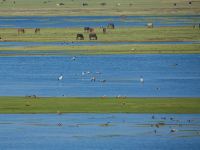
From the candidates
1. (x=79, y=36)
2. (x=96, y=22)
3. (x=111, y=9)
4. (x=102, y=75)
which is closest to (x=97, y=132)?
(x=102, y=75)

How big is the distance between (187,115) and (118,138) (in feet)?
13.8

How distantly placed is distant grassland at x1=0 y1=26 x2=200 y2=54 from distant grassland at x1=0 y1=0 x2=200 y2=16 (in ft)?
104

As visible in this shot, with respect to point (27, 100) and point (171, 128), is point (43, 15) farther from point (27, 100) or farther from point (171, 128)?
point (171, 128)

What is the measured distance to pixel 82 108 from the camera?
29.5 m

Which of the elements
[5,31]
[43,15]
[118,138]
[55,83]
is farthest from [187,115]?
[43,15]

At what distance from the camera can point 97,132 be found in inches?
993

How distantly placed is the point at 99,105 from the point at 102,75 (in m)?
10.1

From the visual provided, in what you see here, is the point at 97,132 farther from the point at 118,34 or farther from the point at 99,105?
the point at 118,34

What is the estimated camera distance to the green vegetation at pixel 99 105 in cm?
2906

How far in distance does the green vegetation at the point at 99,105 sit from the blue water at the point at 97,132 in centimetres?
85

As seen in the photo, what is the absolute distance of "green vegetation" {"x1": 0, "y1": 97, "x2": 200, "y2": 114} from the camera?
95.3 feet

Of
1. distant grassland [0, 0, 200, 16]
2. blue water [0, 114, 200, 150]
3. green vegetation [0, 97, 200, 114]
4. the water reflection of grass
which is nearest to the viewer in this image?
blue water [0, 114, 200, 150]

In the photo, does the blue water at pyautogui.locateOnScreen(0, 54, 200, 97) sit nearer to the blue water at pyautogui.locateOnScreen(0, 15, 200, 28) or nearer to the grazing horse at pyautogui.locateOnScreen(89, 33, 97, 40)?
the grazing horse at pyautogui.locateOnScreen(89, 33, 97, 40)

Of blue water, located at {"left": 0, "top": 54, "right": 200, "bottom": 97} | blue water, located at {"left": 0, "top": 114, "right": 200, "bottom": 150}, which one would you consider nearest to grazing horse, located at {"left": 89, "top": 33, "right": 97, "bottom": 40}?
blue water, located at {"left": 0, "top": 54, "right": 200, "bottom": 97}
